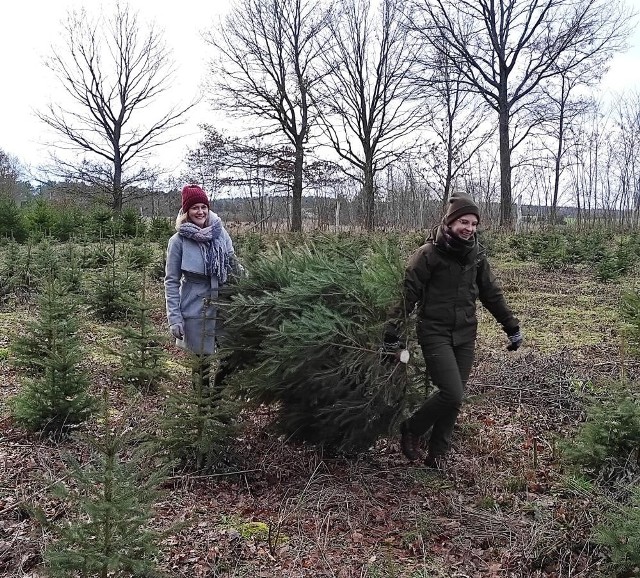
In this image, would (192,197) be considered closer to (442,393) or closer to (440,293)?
(440,293)

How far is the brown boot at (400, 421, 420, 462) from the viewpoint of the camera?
4535 mm

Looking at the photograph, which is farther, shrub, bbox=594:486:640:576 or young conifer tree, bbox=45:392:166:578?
shrub, bbox=594:486:640:576

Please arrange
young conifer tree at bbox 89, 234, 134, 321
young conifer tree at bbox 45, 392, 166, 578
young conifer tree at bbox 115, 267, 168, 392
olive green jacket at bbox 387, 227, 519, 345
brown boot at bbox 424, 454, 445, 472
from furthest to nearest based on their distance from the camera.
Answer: young conifer tree at bbox 89, 234, 134, 321 < young conifer tree at bbox 115, 267, 168, 392 < brown boot at bbox 424, 454, 445, 472 < olive green jacket at bbox 387, 227, 519, 345 < young conifer tree at bbox 45, 392, 166, 578

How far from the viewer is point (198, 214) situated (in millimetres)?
4848

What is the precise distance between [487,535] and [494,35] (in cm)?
2723

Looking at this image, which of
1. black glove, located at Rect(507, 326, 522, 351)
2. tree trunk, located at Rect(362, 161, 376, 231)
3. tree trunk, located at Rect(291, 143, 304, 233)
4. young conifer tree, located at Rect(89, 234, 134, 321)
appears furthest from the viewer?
tree trunk, located at Rect(291, 143, 304, 233)

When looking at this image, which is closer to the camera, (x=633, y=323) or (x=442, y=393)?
(x=442, y=393)

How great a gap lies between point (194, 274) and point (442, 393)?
7.31 feet

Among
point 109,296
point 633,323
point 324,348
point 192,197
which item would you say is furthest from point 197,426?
point 109,296

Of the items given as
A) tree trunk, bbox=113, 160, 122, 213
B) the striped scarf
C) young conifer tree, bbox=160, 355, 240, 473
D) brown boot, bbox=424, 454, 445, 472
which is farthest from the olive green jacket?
tree trunk, bbox=113, 160, 122, 213

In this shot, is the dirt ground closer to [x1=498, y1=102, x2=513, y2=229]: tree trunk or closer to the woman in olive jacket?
the woman in olive jacket

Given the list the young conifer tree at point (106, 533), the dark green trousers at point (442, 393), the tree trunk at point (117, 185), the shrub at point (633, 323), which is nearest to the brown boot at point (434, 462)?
the dark green trousers at point (442, 393)

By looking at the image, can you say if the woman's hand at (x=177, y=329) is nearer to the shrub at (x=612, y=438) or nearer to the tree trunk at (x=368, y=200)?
the shrub at (x=612, y=438)

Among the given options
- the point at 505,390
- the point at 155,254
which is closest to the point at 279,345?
the point at 505,390
